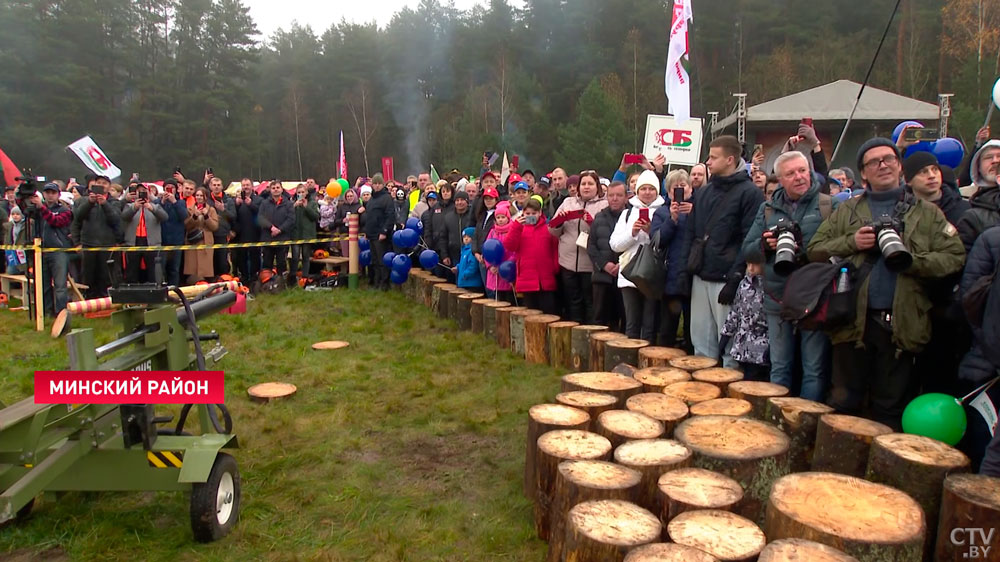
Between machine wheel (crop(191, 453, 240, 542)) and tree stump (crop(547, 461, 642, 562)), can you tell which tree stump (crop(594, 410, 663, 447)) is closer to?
tree stump (crop(547, 461, 642, 562))

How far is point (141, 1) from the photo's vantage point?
34375mm

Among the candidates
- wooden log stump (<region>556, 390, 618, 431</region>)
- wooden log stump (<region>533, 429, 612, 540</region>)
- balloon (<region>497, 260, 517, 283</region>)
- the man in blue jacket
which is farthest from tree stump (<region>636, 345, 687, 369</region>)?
balloon (<region>497, 260, 517, 283</region>)

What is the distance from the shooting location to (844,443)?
3230mm

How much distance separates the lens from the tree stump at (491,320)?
7.28 meters

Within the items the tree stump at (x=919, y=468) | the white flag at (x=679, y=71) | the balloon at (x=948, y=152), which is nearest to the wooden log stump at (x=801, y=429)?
the tree stump at (x=919, y=468)

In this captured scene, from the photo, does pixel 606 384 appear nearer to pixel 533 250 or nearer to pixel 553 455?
pixel 553 455

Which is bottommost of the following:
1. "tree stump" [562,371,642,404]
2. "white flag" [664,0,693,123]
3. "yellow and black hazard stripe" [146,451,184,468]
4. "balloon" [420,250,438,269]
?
"yellow and black hazard stripe" [146,451,184,468]

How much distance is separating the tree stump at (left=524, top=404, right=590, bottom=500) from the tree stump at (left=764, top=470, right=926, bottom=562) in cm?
116

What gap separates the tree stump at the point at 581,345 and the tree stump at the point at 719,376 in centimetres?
155

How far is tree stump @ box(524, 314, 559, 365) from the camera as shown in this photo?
646cm

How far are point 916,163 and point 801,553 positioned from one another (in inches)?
104

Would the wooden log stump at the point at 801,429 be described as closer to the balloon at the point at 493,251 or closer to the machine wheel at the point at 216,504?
the machine wheel at the point at 216,504

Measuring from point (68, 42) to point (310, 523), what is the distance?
1396 inches

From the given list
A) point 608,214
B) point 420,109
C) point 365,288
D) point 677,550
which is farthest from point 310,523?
point 420,109
